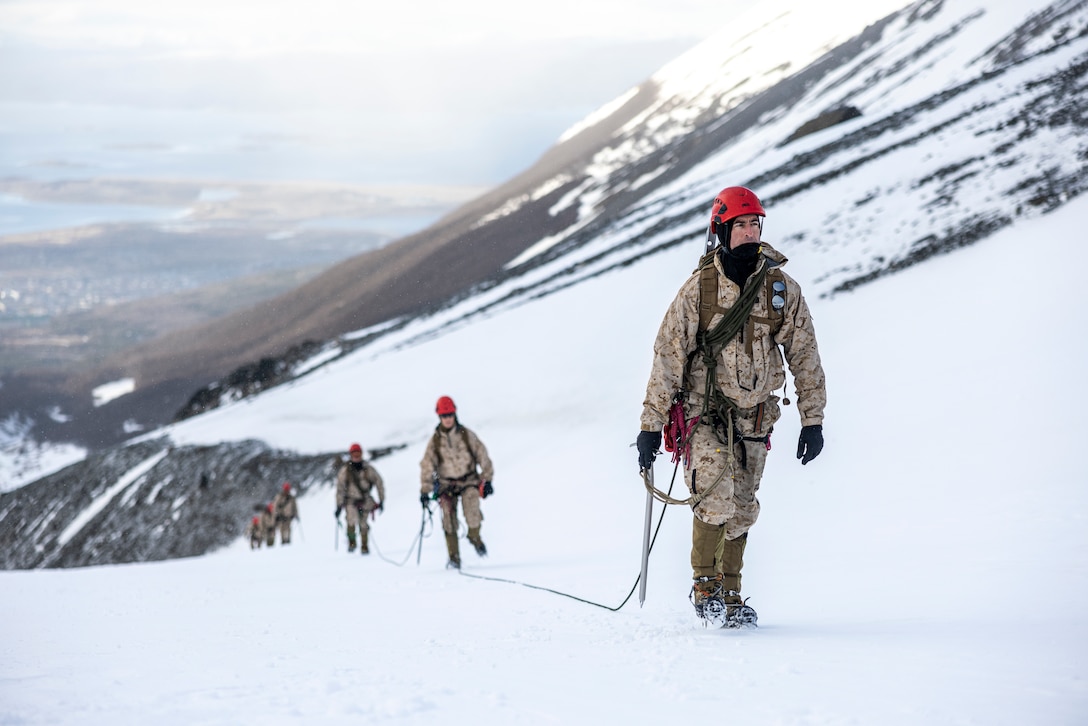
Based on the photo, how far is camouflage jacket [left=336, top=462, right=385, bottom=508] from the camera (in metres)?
18.0

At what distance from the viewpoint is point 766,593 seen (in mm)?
7398

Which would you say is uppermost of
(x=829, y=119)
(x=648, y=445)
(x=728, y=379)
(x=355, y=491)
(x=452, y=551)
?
(x=829, y=119)

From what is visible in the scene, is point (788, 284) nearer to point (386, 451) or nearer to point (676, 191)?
point (386, 451)

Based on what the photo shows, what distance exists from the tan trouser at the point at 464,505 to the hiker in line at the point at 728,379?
6945 mm

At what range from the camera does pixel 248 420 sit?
4412 centimetres

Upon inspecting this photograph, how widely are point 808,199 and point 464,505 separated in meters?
27.8

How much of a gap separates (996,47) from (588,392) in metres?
44.5

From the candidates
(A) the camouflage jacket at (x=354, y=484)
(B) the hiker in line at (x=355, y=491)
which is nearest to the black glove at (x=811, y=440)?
(B) the hiker in line at (x=355, y=491)

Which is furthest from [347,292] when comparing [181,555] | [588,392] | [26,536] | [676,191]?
[588,392]

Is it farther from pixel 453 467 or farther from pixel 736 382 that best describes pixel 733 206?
pixel 453 467

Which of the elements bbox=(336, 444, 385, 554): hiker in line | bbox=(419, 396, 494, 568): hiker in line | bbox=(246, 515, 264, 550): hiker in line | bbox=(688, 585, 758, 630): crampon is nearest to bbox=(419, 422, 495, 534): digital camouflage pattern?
bbox=(419, 396, 494, 568): hiker in line

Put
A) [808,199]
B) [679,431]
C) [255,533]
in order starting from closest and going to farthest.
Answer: [679,431] < [255,533] < [808,199]

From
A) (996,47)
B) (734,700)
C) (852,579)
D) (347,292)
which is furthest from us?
(347,292)

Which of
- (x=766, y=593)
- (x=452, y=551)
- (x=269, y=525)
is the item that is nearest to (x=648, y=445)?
(x=766, y=593)
